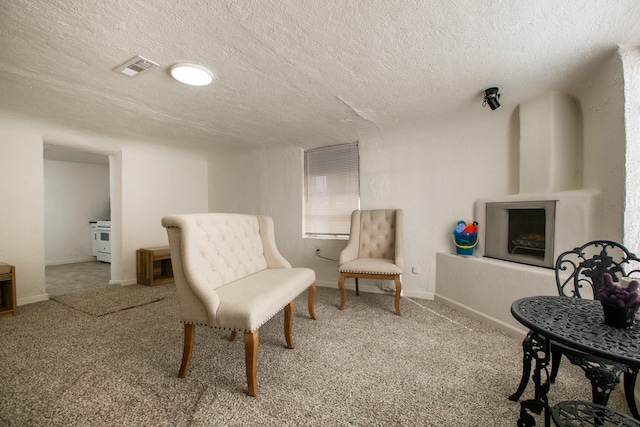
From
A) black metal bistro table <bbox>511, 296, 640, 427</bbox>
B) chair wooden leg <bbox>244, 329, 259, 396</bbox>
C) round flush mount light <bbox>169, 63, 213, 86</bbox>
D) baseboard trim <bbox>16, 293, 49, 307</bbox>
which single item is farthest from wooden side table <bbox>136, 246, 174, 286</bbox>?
black metal bistro table <bbox>511, 296, 640, 427</bbox>

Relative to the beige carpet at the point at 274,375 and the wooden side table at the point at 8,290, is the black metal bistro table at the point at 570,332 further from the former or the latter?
the wooden side table at the point at 8,290

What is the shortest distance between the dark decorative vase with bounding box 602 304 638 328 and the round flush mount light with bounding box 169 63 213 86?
261 centimetres

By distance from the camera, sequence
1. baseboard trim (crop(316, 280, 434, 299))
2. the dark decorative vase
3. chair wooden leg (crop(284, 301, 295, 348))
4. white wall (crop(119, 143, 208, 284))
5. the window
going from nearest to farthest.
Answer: the dark decorative vase
chair wooden leg (crop(284, 301, 295, 348))
baseboard trim (crop(316, 280, 434, 299))
the window
white wall (crop(119, 143, 208, 284))

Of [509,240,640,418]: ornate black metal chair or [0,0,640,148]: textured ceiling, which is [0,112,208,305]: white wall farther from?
[509,240,640,418]: ornate black metal chair

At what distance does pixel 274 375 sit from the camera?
1.61m

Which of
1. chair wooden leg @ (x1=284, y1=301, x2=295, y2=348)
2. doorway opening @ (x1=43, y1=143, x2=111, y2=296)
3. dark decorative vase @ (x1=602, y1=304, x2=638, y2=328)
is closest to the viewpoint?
dark decorative vase @ (x1=602, y1=304, x2=638, y2=328)

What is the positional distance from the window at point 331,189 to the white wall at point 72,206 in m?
5.06

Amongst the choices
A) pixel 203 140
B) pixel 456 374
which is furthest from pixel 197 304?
pixel 203 140

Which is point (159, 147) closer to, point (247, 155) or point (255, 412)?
point (247, 155)

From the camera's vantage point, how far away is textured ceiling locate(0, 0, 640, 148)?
1.34 m

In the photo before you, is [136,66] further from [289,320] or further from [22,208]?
[22,208]

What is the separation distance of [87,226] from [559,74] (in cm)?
796

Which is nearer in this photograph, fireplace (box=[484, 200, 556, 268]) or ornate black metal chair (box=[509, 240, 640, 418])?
ornate black metal chair (box=[509, 240, 640, 418])

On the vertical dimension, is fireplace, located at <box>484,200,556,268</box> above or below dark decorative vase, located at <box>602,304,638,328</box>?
above
